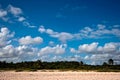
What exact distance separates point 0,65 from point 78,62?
4571 cm

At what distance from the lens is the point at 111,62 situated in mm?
145750

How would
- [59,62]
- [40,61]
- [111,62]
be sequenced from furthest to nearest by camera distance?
1. [111,62]
2. [59,62]
3. [40,61]

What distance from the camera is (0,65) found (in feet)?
357

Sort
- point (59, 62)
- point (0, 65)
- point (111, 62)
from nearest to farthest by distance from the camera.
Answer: point (0, 65), point (59, 62), point (111, 62)

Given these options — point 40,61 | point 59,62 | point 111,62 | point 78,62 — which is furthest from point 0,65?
point 111,62

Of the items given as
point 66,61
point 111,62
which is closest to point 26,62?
point 66,61

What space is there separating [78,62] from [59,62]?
12.3 metres

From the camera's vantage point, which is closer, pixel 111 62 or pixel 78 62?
pixel 78 62

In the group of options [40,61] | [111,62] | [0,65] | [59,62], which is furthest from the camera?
[111,62]

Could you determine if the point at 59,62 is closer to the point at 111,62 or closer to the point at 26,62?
the point at 26,62

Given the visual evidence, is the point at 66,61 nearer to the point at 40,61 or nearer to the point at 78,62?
the point at 78,62

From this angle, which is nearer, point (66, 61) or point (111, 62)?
point (66, 61)

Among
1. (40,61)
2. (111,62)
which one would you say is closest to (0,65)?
(40,61)

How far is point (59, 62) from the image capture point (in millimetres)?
125000
